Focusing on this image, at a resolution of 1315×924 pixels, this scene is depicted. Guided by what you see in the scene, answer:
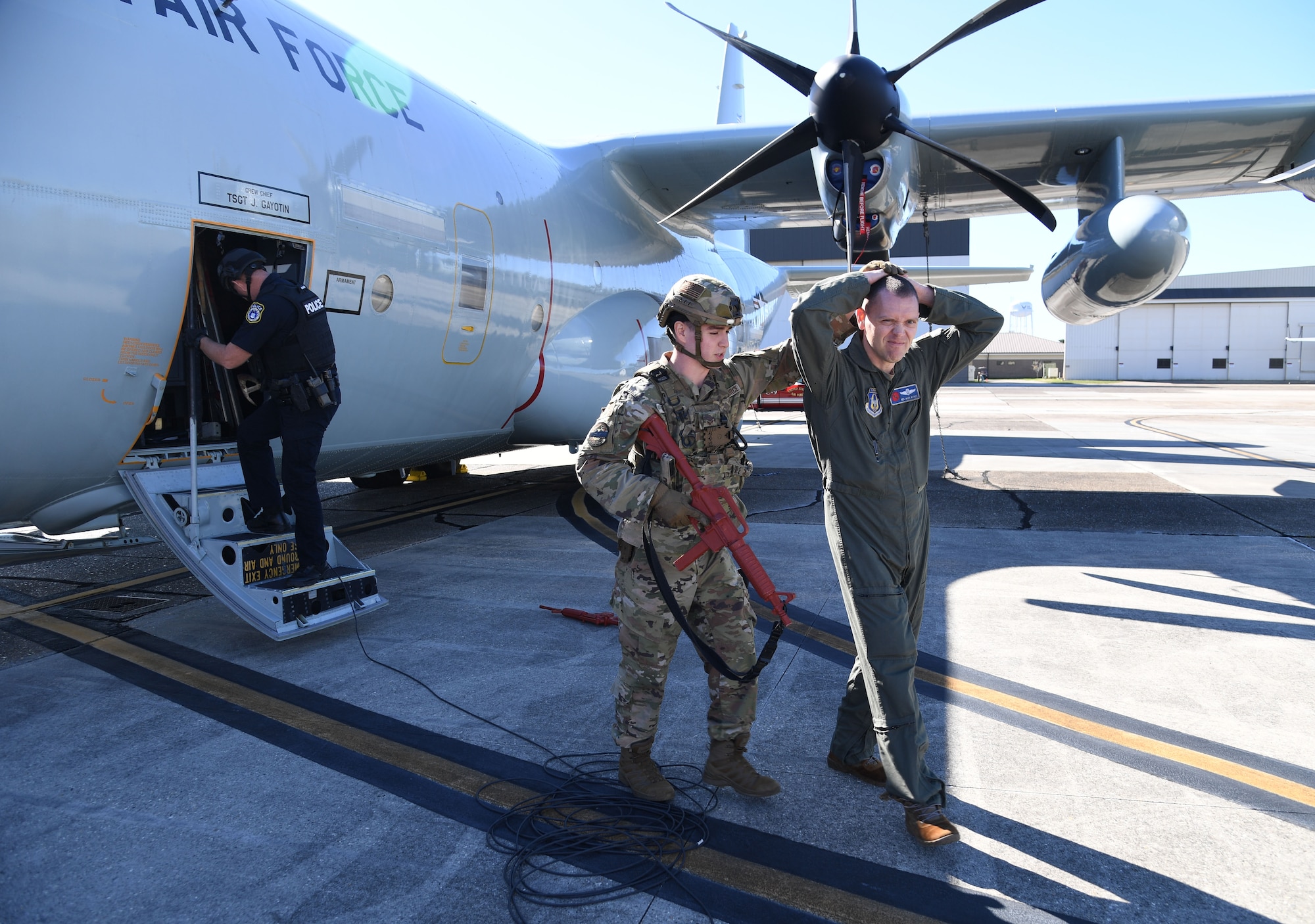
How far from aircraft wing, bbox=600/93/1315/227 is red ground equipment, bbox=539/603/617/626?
6313 mm

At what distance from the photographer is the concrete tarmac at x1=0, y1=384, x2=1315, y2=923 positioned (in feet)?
8.59

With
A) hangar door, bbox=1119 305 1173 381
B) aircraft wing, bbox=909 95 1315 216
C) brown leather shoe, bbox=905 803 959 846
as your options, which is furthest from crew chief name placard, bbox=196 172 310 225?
hangar door, bbox=1119 305 1173 381

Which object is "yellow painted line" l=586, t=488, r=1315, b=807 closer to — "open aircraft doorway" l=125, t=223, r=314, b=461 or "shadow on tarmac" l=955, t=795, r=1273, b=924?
"shadow on tarmac" l=955, t=795, r=1273, b=924

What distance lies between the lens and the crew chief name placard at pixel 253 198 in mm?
4992

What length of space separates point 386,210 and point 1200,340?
222ft

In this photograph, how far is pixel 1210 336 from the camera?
59781 millimetres

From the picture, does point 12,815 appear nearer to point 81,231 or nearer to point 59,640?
point 59,640

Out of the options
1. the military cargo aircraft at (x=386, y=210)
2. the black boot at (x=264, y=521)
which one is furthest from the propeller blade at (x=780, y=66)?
the black boot at (x=264, y=521)

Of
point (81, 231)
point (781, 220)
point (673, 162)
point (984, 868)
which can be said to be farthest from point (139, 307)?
point (781, 220)

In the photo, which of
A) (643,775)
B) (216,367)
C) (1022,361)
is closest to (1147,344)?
(1022,361)

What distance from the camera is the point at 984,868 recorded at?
2699mm

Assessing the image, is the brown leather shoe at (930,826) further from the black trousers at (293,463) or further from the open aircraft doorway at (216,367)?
the open aircraft doorway at (216,367)

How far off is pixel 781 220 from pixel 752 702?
10716 mm

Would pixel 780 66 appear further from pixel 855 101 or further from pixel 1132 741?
pixel 1132 741
